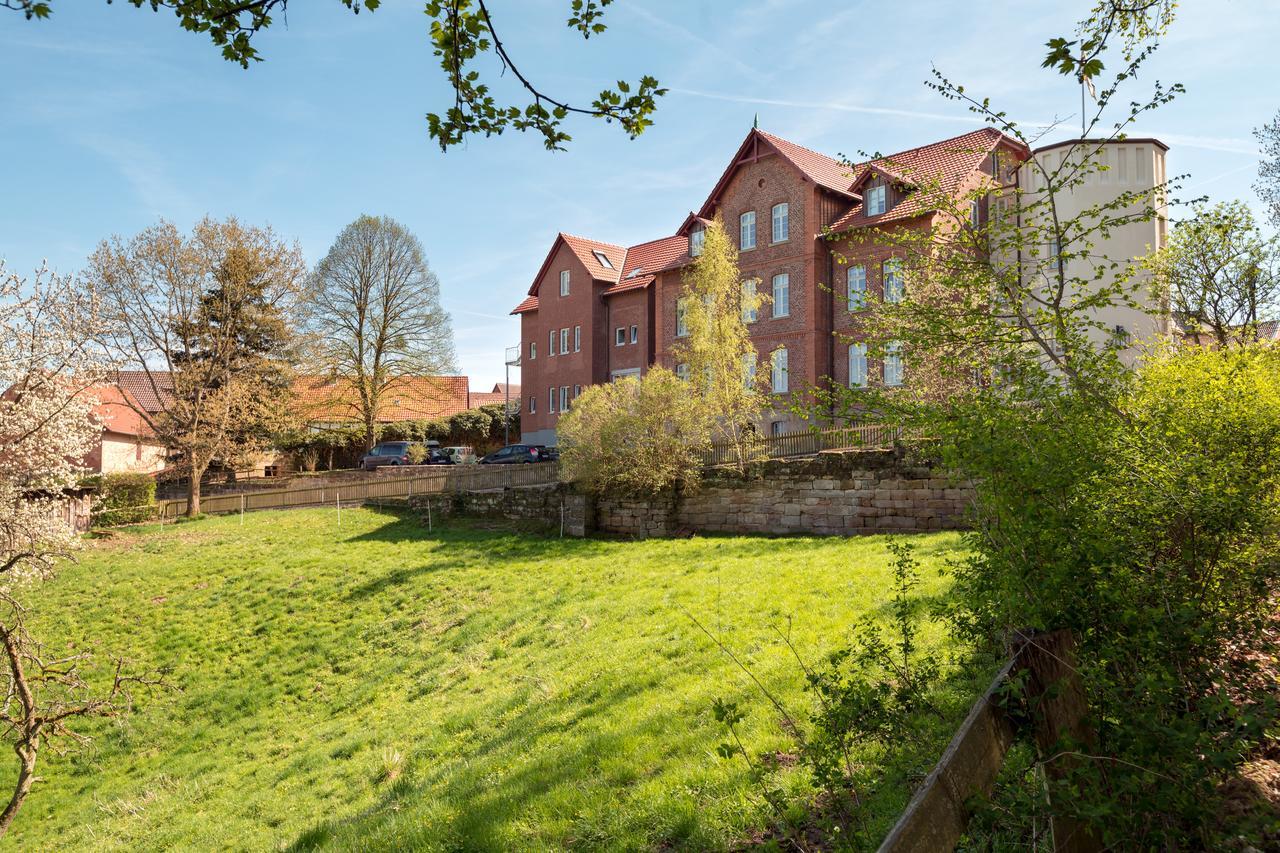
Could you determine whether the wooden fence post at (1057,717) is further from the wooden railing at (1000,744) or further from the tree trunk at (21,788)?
the tree trunk at (21,788)

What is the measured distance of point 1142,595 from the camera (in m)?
3.80

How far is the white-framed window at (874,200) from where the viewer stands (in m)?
31.4

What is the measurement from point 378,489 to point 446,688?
21.1 metres

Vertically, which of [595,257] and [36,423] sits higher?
[595,257]

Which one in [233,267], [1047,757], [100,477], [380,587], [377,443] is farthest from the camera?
[377,443]

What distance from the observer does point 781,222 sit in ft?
109

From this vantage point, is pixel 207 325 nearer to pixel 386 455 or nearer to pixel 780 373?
pixel 386 455

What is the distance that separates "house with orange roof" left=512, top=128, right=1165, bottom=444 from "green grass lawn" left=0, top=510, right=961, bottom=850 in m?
11.8

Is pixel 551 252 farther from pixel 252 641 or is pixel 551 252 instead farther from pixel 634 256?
pixel 252 641

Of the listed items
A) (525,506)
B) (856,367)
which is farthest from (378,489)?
(856,367)

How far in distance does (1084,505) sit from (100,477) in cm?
3638

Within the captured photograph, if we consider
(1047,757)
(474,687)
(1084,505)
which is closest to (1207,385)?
(1084,505)

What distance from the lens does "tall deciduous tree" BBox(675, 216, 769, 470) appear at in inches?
959

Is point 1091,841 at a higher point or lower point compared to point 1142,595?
lower
